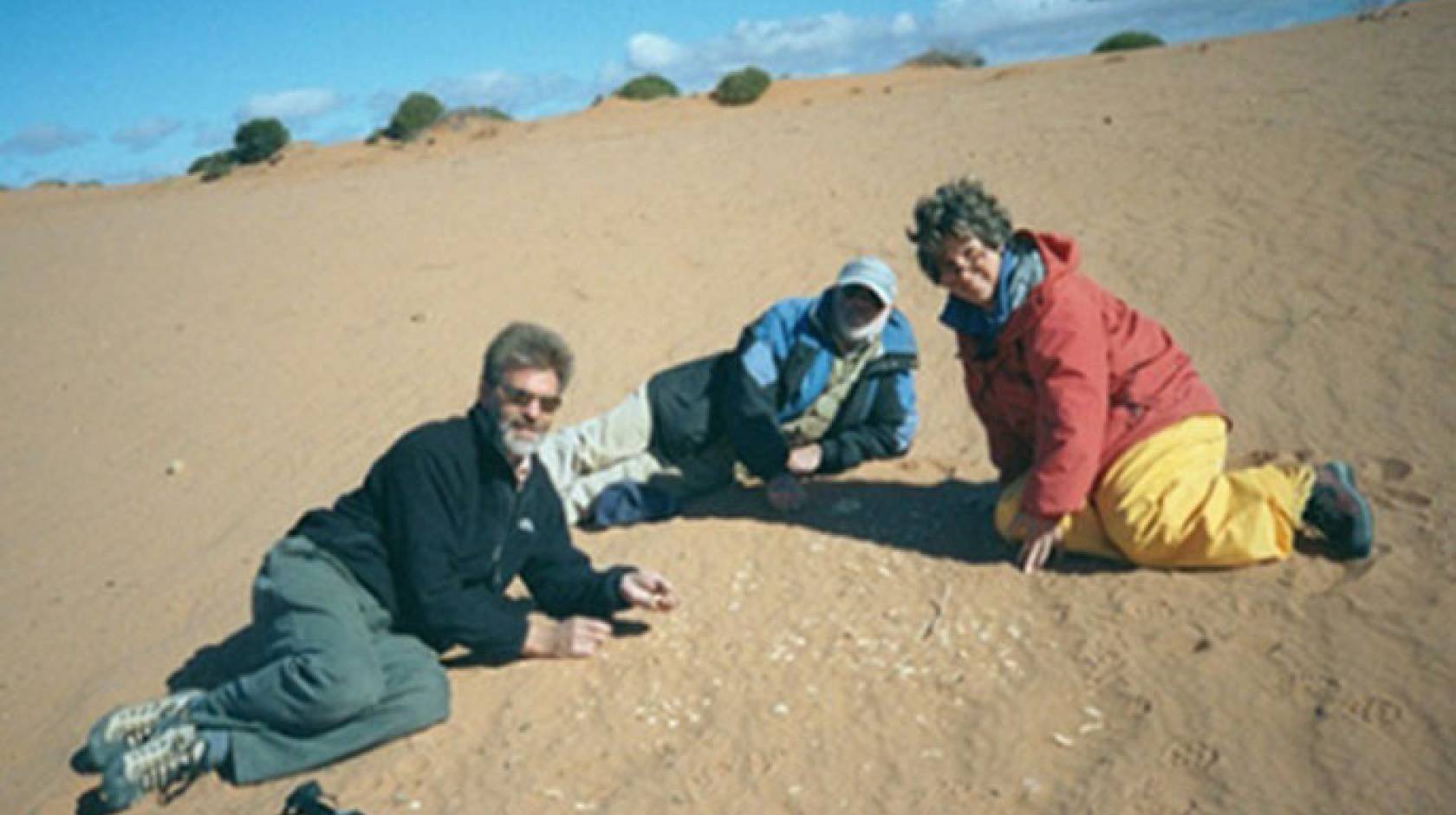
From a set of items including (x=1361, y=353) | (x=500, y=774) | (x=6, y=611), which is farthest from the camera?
(x=1361, y=353)

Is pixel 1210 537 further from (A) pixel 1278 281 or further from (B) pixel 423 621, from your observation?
(A) pixel 1278 281

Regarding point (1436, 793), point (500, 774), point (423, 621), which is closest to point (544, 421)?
point (423, 621)

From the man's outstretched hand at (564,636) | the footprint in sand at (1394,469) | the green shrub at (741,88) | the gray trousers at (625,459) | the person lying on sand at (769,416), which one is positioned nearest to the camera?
the man's outstretched hand at (564,636)

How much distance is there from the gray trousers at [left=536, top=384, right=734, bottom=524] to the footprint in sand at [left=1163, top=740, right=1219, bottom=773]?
8.62ft

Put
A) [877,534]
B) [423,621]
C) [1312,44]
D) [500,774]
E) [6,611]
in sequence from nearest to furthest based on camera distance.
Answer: [500,774]
[423,621]
[877,534]
[6,611]
[1312,44]

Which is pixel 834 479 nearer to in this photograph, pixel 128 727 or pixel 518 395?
pixel 518 395

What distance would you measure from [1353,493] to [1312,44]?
40.0 ft

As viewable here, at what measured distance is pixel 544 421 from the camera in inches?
129

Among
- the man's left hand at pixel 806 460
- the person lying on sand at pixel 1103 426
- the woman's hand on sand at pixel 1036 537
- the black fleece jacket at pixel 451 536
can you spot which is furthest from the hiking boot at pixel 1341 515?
the black fleece jacket at pixel 451 536

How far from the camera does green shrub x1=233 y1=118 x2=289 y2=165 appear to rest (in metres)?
25.5

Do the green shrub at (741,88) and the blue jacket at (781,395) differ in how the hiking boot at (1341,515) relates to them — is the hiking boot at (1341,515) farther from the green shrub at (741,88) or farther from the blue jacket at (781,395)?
the green shrub at (741,88)

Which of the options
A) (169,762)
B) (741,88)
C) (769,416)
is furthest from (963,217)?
(741,88)

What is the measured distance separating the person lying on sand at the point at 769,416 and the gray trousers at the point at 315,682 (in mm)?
1585

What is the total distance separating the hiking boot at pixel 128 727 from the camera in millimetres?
3264
